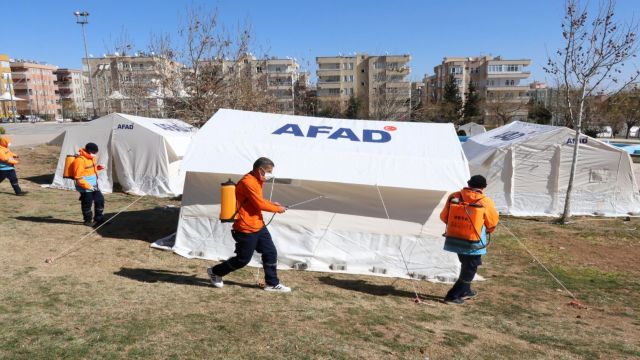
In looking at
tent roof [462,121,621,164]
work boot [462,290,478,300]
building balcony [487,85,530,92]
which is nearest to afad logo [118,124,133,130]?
tent roof [462,121,621,164]

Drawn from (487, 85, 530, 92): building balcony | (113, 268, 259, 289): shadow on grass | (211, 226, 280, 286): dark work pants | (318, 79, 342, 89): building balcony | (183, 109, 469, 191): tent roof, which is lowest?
(113, 268, 259, 289): shadow on grass

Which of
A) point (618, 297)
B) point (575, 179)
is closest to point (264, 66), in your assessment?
point (575, 179)

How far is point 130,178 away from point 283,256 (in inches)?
326

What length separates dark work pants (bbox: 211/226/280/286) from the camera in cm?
532

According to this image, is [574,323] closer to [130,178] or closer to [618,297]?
[618,297]

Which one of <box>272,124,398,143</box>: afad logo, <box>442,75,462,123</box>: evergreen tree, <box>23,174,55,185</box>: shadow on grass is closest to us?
<box>272,124,398,143</box>: afad logo

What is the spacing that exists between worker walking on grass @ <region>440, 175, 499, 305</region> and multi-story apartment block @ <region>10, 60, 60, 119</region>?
316 feet

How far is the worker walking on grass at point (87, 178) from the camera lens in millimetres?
7922

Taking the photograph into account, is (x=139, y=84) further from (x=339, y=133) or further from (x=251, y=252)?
(x=251, y=252)

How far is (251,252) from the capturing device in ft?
17.7

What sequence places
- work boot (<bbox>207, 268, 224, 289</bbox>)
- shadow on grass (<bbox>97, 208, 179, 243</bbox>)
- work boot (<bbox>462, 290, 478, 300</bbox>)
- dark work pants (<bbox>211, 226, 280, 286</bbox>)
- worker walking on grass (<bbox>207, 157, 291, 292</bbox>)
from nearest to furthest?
worker walking on grass (<bbox>207, 157, 291, 292</bbox>)
dark work pants (<bbox>211, 226, 280, 286</bbox>)
work boot (<bbox>207, 268, 224, 289</bbox>)
work boot (<bbox>462, 290, 478, 300</bbox>)
shadow on grass (<bbox>97, 208, 179, 243</bbox>)

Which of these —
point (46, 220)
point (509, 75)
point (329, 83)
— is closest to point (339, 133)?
point (46, 220)

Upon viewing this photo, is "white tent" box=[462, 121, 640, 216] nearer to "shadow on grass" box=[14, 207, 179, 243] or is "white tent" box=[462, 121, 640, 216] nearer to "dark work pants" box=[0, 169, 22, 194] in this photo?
"shadow on grass" box=[14, 207, 179, 243]

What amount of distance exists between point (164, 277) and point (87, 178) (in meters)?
3.22
